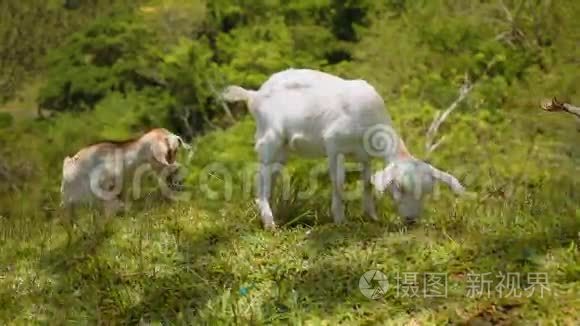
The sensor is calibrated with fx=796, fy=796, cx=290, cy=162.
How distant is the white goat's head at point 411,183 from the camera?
5.30m

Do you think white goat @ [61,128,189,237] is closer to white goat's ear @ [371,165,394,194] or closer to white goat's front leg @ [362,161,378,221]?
white goat's front leg @ [362,161,378,221]

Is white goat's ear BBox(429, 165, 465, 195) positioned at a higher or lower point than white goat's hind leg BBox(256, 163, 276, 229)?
higher

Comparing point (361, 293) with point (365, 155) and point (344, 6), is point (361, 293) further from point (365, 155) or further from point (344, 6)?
point (344, 6)

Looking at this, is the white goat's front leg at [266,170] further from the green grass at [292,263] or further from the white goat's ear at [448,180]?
the white goat's ear at [448,180]

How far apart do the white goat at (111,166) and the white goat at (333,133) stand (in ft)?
3.22

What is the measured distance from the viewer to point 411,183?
529cm

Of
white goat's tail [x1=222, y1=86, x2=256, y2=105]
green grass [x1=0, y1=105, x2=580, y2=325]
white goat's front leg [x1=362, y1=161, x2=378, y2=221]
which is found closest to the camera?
green grass [x1=0, y1=105, x2=580, y2=325]

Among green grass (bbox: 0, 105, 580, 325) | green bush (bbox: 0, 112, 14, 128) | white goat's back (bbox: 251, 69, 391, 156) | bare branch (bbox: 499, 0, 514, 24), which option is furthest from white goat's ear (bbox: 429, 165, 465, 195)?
green bush (bbox: 0, 112, 14, 128)

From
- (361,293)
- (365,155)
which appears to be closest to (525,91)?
(365,155)

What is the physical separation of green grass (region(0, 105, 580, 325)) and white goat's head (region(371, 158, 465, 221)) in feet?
0.49

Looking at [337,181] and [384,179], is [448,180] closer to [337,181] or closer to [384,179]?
[384,179]

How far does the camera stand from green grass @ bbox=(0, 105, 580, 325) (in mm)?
4352

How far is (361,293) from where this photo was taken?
455cm

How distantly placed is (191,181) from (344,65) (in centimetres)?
991
